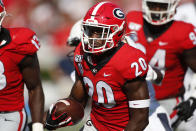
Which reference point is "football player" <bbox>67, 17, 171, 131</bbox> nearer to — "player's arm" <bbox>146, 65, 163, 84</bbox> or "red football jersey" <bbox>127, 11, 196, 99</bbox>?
"player's arm" <bbox>146, 65, 163, 84</bbox>

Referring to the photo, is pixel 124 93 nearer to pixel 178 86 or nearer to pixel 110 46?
pixel 110 46

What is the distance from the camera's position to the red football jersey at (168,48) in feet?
14.0

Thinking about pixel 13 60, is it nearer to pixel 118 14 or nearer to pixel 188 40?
pixel 118 14

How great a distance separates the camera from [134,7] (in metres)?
8.12

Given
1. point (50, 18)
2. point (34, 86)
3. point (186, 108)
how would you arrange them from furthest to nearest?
point (50, 18) → point (186, 108) → point (34, 86)

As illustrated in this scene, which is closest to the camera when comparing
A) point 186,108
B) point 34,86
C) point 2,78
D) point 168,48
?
point 2,78

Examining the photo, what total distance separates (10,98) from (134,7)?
5054 mm

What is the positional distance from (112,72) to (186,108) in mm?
1419

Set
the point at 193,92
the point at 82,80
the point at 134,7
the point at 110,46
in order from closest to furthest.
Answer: the point at 110,46
the point at 82,80
the point at 193,92
the point at 134,7

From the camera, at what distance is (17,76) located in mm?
3457

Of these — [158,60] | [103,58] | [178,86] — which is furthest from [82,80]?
[178,86]

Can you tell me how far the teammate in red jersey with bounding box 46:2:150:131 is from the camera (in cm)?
304

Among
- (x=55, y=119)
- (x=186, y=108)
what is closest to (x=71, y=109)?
(x=55, y=119)

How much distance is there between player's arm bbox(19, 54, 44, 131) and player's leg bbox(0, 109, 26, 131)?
0.32 ft
